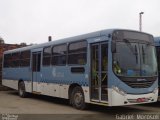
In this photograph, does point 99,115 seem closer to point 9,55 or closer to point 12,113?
point 12,113

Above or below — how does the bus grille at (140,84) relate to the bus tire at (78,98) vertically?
above

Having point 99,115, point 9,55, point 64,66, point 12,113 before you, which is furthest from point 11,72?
point 99,115

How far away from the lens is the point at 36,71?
18.2m

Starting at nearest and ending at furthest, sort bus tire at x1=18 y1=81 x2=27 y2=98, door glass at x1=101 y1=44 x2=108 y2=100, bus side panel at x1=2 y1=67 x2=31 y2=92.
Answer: door glass at x1=101 y1=44 x2=108 y2=100, bus side panel at x1=2 y1=67 x2=31 y2=92, bus tire at x1=18 y1=81 x2=27 y2=98

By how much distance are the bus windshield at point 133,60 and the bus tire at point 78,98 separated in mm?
2424

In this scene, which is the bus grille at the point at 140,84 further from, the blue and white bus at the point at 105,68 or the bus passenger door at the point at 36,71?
the bus passenger door at the point at 36,71

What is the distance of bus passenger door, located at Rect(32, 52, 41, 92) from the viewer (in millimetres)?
17858

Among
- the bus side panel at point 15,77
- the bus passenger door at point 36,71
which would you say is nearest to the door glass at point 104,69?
the bus passenger door at point 36,71

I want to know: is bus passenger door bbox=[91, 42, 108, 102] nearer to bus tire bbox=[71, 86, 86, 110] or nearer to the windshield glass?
the windshield glass

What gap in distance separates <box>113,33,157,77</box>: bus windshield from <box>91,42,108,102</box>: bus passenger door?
526 mm

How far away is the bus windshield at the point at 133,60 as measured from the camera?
39.0 ft

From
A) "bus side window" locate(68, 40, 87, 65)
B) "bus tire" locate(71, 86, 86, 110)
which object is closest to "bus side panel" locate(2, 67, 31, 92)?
"bus side window" locate(68, 40, 87, 65)

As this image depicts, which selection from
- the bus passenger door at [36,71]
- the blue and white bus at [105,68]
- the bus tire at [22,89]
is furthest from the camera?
the bus tire at [22,89]

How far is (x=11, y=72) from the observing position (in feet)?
72.7
